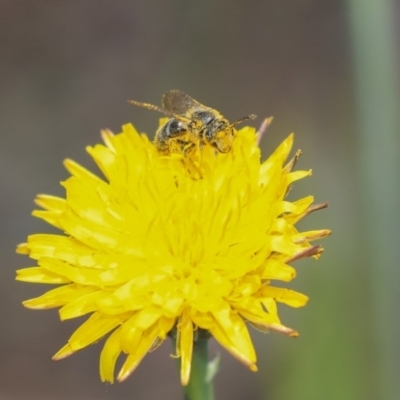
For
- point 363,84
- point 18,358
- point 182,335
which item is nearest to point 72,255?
point 182,335

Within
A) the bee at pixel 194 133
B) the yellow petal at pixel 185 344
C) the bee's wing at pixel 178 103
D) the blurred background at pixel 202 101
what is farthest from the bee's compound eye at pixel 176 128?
the blurred background at pixel 202 101

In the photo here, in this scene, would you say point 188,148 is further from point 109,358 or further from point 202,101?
point 202,101

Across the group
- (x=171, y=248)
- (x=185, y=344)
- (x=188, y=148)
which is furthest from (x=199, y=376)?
(x=188, y=148)

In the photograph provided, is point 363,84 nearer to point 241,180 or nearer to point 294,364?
point 241,180

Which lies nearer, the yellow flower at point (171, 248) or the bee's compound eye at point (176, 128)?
the yellow flower at point (171, 248)

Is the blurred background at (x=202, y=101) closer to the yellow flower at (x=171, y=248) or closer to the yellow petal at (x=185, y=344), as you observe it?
the yellow flower at (x=171, y=248)

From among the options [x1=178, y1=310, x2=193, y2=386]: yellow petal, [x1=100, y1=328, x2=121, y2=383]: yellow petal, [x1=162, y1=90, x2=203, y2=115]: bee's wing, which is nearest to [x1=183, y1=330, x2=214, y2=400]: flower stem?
[x1=178, y1=310, x2=193, y2=386]: yellow petal
